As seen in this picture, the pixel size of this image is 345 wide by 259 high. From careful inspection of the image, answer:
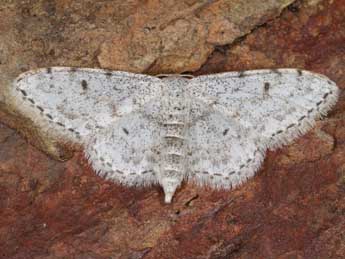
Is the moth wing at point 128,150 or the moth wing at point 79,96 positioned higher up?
the moth wing at point 79,96

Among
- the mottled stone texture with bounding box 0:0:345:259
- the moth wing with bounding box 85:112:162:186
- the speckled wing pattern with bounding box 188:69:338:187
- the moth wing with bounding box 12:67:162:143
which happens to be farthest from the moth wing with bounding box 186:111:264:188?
the moth wing with bounding box 12:67:162:143

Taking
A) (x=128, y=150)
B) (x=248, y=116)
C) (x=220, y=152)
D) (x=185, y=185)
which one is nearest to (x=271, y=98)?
(x=248, y=116)

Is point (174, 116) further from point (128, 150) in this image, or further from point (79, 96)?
point (79, 96)

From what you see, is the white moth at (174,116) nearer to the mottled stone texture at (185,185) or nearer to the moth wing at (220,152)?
the moth wing at (220,152)

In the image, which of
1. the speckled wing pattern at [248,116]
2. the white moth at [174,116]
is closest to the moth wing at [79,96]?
the white moth at [174,116]

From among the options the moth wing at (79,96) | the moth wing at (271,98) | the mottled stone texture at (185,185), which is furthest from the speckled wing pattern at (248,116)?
the moth wing at (79,96)

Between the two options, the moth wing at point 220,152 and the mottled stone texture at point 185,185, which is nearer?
the mottled stone texture at point 185,185
